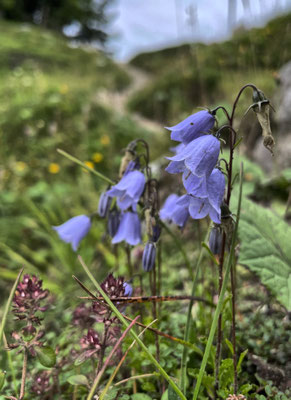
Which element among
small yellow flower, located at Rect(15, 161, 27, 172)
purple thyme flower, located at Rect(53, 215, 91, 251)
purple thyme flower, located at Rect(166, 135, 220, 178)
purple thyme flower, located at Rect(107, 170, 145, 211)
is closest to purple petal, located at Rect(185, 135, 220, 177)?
purple thyme flower, located at Rect(166, 135, 220, 178)

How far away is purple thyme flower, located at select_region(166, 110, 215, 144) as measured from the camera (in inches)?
39.4

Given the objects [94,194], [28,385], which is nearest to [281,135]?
[94,194]

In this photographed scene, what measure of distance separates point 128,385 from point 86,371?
6.8 inches

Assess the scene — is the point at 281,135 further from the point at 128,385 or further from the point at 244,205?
the point at 128,385

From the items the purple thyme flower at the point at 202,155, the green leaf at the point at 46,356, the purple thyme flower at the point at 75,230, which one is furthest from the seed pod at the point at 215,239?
the purple thyme flower at the point at 75,230

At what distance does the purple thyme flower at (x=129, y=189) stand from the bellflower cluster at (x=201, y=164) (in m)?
0.25

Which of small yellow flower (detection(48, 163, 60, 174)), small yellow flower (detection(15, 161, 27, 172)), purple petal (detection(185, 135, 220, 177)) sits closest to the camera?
purple petal (detection(185, 135, 220, 177))

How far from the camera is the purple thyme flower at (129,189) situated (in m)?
1.28

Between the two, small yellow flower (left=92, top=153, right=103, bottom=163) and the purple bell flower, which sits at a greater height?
small yellow flower (left=92, top=153, right=103, bottom=163)

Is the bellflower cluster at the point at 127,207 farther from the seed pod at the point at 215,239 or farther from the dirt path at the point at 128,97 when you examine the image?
the dirt path at the point at 128,97

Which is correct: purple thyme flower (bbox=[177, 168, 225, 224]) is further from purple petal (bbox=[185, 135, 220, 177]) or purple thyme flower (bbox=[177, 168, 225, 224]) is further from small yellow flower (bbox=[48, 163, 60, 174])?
small yellow flower (bbox=[48, 163, 60, 174])

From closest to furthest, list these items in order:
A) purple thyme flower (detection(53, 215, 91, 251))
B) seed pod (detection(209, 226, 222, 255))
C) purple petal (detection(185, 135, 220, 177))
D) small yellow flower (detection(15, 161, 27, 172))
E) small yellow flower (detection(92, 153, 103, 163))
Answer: purple petal (detection(185, 135, 220, 177))
seed pod (detection(209, 226, 222, 255))
purple thyme flower (detection(53, 215, 91, 251))
small yellow flower (detection(15, 161, 27, 172))
small yellow flower (detection(92, 153, 103, 163))

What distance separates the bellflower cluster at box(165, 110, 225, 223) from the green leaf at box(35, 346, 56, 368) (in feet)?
1.91

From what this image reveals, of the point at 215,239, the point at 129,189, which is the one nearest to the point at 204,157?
the point at 215,239
